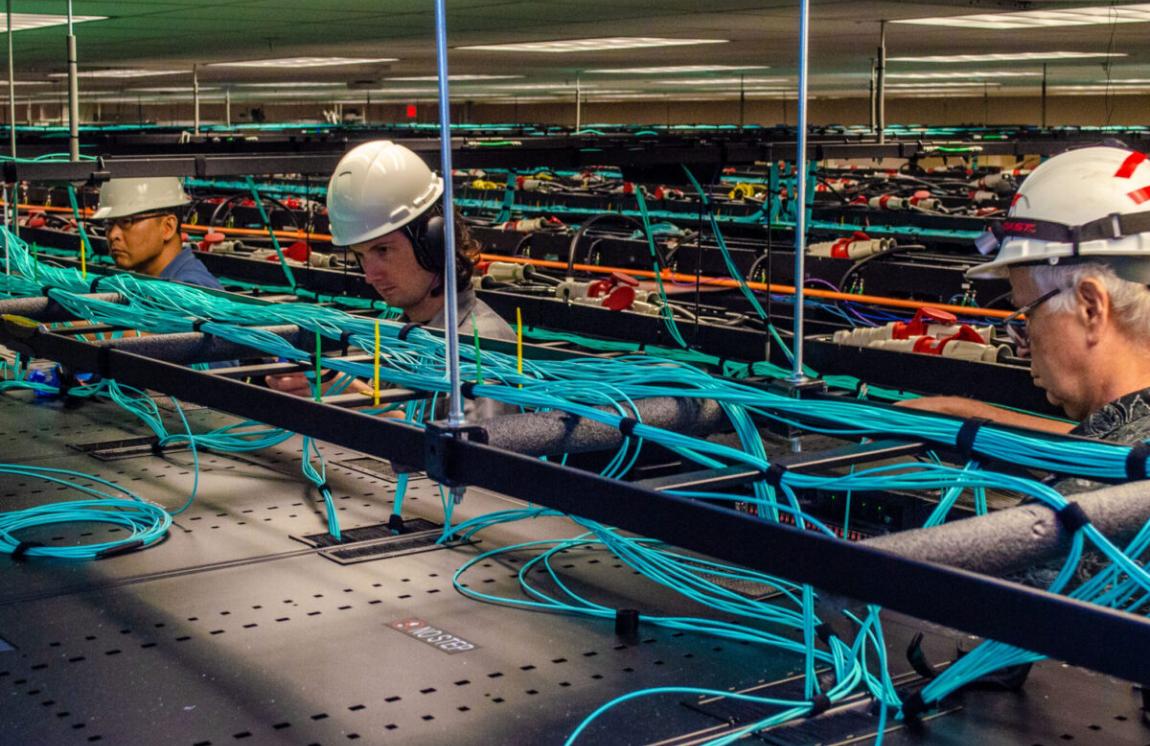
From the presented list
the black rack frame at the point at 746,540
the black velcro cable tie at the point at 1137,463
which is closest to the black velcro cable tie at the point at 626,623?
the black rack frame at the point at 746,540

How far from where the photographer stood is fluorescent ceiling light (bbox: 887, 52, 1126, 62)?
10586 millimetres

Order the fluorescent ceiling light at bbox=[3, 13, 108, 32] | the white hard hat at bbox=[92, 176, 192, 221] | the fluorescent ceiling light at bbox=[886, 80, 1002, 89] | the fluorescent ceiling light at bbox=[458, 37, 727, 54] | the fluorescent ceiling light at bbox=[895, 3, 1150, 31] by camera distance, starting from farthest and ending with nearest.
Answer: the fluorescent ceiling light at bbox=[886, 80, 1002, 89], the fluorescent ceiling light at bbox=[458, 37, 727, 54], the fluorescent ceiling light at bbox=[3, 13, 108, 32], the fluorescent ceiling light at bbox=[895, 3, 1150, 31], the white hard hat at bbox=[92, 176, 192, 221]

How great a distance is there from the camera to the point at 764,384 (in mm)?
1653

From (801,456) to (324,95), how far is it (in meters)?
18.7

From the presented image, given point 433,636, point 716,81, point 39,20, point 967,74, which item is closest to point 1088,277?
point 433,636

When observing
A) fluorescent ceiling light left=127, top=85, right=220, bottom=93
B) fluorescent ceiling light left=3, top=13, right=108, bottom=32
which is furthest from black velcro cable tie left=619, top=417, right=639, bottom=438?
fluorescent ceiling light left=127, top=85, right=220, bottom=93

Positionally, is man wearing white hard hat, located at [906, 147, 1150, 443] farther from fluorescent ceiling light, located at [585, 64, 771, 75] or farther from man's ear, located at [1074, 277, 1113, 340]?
fluorescent ceiling light, located at [585, 64, 771, 75]

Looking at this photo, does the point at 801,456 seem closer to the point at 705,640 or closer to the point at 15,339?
the point at 705,640

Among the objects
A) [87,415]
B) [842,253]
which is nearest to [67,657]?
[87,415]

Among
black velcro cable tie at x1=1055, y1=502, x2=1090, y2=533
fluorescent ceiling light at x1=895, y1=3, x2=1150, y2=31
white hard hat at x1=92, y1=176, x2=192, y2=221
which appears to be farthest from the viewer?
fluorescent ceiling light at x1=895, y1=3, x2=1150, y2=31

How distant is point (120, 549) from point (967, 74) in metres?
12.9

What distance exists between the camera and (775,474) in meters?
1.24

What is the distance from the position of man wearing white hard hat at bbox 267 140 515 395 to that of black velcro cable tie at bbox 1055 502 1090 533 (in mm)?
1970

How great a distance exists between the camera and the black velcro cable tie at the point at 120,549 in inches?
84.7
